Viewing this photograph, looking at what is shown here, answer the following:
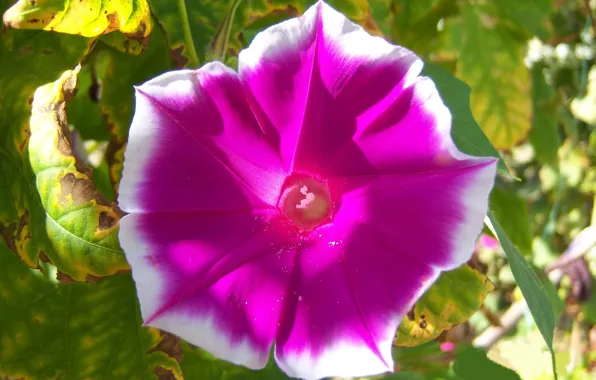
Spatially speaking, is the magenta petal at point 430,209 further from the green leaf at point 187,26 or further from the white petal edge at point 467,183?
the green leaf at point 187,26

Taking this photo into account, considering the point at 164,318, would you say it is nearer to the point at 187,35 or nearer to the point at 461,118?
the point at 187,35

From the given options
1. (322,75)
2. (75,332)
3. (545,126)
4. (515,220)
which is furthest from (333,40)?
(545,126)

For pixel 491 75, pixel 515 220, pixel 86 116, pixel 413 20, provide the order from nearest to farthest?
1. pixel 86 116
2. pixel 413 20
3. pixel 491 75
4. pixel 515 220

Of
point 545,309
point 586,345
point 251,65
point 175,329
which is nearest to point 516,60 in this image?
point 545,309

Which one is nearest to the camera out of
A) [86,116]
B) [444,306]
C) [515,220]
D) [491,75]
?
[444,306]

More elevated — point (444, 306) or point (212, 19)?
point (212, 19)

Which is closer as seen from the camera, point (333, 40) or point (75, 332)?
point (333, 40)

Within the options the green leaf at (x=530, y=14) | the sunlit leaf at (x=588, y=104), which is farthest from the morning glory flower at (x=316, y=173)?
the sunlit leaf at (x=588, y=104)
